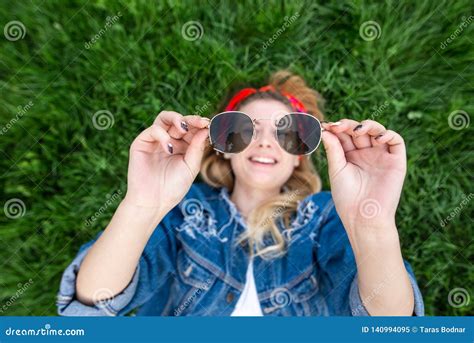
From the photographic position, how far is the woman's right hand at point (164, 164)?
241 centimetres

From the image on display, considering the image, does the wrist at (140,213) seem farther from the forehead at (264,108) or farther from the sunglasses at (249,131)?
the forehead at (264,108)

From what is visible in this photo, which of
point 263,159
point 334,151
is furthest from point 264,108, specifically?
point 334,151

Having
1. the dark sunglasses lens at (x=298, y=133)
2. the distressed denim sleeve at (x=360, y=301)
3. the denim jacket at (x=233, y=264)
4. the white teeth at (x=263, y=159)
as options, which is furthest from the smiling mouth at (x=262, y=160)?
the distressed denim sleeve at (x=360, y=301)

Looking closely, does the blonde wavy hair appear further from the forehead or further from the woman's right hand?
the woman's right hand

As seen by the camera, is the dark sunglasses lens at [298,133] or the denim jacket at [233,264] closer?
the dark sunglasses lens at [298,133]

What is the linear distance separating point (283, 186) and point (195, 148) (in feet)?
3.14

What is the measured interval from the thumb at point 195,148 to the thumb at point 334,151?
0.62 metres

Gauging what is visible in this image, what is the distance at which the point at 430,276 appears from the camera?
352cm

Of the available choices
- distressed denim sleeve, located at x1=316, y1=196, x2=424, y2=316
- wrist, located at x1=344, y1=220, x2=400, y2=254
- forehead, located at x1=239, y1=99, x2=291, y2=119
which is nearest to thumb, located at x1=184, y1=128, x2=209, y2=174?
forehead, located at x1=239, y1=99, x2=291, y2=119

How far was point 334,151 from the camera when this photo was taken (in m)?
2.42

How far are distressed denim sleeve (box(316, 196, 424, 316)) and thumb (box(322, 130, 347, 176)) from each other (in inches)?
22.0

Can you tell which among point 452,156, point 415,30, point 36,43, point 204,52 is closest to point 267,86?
point 204,52

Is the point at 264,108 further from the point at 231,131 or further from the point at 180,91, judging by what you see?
the point at 180,91

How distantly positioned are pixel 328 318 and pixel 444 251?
124cm
